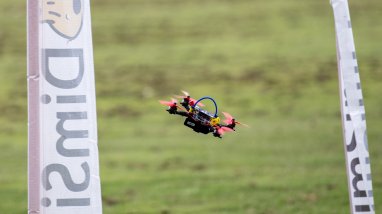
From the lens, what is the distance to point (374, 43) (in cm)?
3806

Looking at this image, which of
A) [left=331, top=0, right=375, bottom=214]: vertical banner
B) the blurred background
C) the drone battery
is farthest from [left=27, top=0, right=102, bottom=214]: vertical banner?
the blurred background

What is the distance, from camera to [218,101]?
104 ft

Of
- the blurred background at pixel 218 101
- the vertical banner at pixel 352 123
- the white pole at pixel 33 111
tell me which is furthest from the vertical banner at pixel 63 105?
the blurred background at pixel 218 101

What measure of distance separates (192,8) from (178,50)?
6555 millimetres

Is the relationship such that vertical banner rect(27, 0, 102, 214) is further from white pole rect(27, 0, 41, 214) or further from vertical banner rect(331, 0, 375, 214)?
vertical banner rect(331, 0, 375, 214)

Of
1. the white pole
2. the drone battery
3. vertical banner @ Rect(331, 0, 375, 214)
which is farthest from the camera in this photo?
vertical banner @ Rect(331, 0, 375, 214)

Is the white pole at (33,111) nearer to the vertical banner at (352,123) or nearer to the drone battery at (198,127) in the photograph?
the drone battery at (198,127)

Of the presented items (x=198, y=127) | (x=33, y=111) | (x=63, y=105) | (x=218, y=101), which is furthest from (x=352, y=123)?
(x=218, y=101)

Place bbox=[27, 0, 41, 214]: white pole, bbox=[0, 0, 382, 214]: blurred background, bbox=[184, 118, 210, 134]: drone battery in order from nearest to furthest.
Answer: bbox=[27, 0, 41, 214]: white pole, bbox=[184, 118, 210, 134]: drone battery, bbox=[0, 0, 382, 214]: blurred background

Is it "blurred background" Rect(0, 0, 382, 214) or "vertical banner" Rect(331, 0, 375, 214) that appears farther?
"blurred background" Rect(0, 0, 382, 214)

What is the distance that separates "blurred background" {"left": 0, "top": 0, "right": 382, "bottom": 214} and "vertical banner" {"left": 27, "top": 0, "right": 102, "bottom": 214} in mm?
9679

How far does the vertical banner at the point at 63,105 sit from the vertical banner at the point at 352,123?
3349 mm

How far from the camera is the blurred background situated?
20.7 m

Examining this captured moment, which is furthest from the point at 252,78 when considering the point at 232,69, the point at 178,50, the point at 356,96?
the point at 356,96
